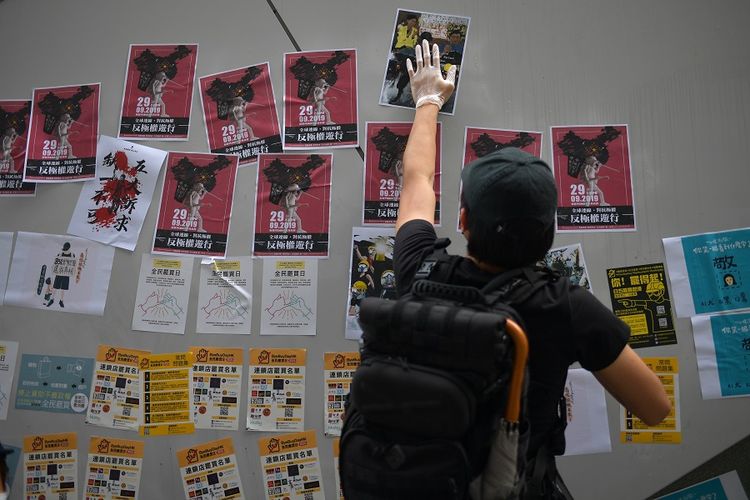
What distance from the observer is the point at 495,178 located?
1156 millimetres

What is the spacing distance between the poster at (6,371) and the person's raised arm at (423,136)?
1.25m

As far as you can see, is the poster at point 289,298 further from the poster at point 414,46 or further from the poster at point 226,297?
the poster at point 414,46

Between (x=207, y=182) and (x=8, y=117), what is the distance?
0.68m

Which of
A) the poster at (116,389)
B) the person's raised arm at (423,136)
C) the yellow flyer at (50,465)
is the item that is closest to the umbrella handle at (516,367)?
the person's raised arm at (423,136)

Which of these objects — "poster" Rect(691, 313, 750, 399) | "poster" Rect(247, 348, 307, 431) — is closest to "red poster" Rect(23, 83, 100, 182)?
"poster" Rect(247, 348, 307, 431)

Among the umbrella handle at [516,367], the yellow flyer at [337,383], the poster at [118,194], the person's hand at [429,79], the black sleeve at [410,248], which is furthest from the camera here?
the poster at [118,194]

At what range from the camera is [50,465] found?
6.29ft

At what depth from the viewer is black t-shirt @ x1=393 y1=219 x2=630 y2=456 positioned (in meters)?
1.16

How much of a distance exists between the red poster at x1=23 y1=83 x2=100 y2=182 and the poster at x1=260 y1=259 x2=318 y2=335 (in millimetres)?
644

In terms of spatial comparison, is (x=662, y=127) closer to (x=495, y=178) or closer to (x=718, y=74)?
(x=718, y=74)

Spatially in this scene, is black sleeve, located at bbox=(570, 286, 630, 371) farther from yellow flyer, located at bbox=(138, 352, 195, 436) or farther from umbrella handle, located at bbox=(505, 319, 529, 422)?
yellow flyer, located at bbox=(138, 352, 195, 436)

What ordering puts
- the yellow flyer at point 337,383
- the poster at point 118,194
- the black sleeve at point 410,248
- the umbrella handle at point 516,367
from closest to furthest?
1. the umbrella handle at point 516,367
2. the black sleeve at point 410,248
3. the yellow flyer at point 337,383
4. the poster at point 118,194

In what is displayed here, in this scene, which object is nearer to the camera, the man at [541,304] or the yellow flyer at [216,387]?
the man at [541,304]

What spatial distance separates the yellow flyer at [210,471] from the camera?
1.84m
